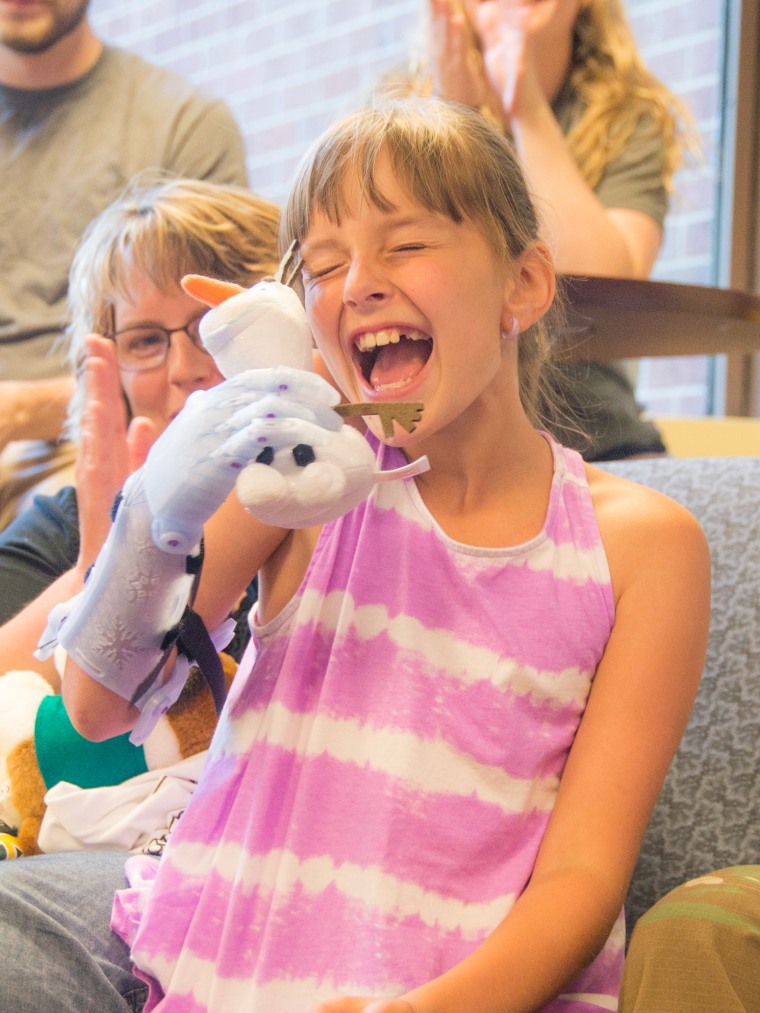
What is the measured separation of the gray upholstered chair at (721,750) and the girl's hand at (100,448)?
A: 570 millimetres

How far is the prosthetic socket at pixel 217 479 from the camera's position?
0.65 m

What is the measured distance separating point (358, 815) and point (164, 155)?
1.67m

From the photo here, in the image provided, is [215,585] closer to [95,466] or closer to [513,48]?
[95,466]

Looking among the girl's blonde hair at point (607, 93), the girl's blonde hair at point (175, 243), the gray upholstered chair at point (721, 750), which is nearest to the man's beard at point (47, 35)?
the girl's blonde hair at point (607, 93)

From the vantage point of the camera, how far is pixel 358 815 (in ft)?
2.54

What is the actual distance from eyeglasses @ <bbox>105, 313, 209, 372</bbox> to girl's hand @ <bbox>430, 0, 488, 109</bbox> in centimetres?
69

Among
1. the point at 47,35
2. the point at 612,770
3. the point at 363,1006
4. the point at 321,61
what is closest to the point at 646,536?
the point at 612,770

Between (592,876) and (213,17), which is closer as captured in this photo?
(592,876)

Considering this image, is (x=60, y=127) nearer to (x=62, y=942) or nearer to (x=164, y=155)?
(x=164, y=155)

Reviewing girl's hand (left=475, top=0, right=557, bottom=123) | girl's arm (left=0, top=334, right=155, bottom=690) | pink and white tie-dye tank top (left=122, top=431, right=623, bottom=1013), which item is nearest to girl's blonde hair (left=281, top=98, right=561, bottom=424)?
pink and white tie-dye tank top (left=122, top=431, right=623, bottom=1013)

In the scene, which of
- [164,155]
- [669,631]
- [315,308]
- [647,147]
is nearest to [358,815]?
[669,631]

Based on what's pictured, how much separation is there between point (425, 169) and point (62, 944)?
585 mm

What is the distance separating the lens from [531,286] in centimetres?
92

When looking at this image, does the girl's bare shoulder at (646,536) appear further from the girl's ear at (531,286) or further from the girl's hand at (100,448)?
the girl's hand at (100,448)
